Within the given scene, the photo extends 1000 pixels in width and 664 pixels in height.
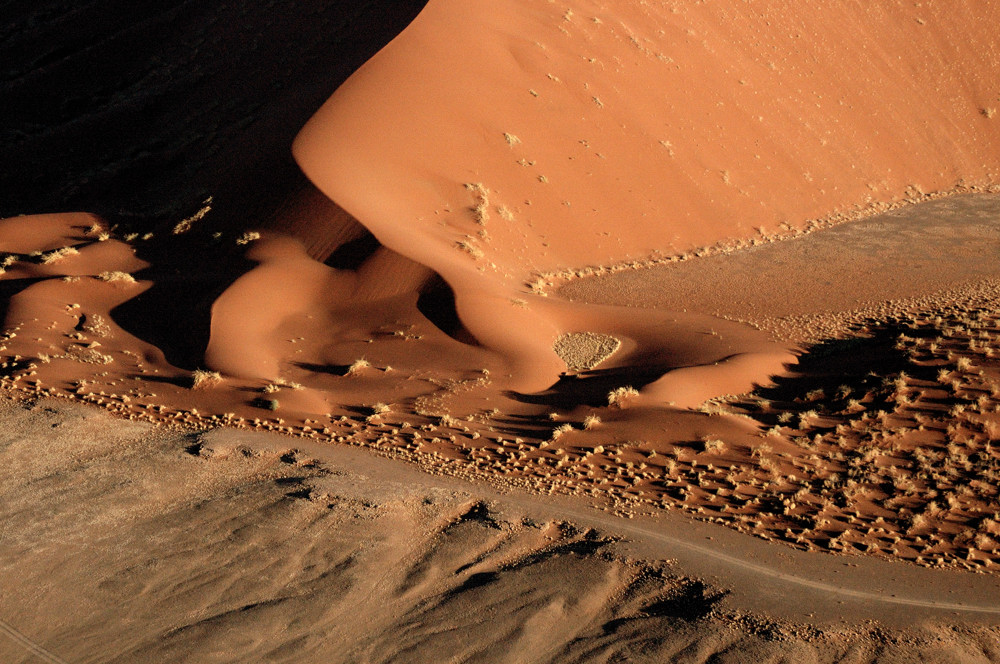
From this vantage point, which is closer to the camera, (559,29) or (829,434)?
(829,434)

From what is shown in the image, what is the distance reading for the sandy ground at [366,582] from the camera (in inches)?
327

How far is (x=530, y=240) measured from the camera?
1984cm

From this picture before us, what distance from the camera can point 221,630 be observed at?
8602 mm

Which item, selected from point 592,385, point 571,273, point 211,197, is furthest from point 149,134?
point 592,385

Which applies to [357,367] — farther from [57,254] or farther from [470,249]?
[57,254]

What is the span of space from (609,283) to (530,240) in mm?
2060

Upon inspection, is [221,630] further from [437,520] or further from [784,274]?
[784,274]

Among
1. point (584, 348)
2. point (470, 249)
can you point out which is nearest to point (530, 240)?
point (470, 249)

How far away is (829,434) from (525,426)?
13.3ft

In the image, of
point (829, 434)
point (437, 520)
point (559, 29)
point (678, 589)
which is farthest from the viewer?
point (559, 29)

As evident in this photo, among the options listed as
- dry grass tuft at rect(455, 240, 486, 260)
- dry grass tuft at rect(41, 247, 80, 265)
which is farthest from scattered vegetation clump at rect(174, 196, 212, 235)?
dry grass tuft at rect(455, 240, 486, 260)

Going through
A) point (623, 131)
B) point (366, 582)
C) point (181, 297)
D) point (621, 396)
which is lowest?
point (181, 297)

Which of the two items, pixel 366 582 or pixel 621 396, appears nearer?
pixel 366 582

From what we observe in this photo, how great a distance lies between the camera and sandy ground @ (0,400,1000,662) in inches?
327
